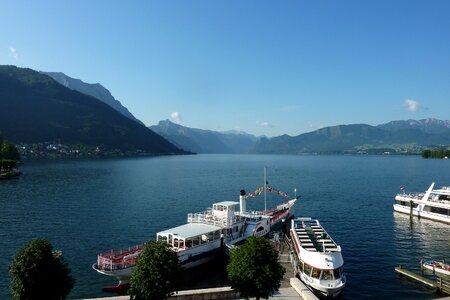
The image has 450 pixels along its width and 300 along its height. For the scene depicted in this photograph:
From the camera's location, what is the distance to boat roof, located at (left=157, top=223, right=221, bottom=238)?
154ft

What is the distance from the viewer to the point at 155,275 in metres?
27.6

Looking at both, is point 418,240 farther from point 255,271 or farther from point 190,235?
point 255,271

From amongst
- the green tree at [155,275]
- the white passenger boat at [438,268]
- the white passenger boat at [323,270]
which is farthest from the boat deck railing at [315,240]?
the green tree at [155,275]

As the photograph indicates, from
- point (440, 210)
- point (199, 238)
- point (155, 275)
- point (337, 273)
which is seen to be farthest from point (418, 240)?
point (155, 275)

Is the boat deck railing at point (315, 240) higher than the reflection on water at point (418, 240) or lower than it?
higher

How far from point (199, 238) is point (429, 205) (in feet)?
198

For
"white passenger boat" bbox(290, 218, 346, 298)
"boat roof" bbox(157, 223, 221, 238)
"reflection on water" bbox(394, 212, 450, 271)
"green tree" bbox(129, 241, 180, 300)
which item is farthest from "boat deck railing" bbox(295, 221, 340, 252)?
"green tree" bbox(129, 241, 180, 300)

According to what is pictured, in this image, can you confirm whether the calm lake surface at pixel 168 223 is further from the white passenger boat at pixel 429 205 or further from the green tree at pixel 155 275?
the green tree at pixel 155 275

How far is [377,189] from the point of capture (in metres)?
135

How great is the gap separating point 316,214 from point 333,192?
4098cm

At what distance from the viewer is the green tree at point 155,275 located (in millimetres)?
27375

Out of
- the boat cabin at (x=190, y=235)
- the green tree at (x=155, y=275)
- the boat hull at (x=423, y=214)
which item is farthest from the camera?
the boat hull at (x=423, y=214)

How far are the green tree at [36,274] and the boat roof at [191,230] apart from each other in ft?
65.6

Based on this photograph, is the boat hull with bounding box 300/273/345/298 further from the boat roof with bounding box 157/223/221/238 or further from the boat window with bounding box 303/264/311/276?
the boat roof with bounding box 157/223/221/238
